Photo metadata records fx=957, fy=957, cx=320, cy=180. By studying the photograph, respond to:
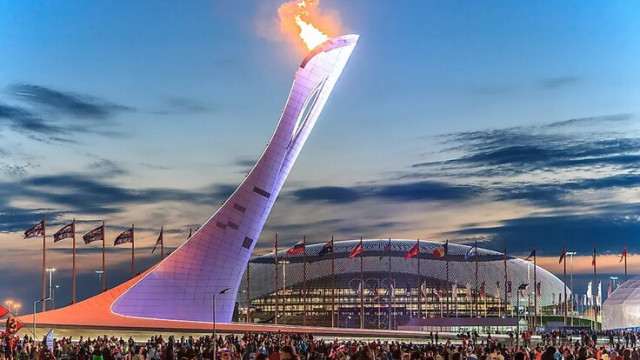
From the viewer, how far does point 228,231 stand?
62.5 metres

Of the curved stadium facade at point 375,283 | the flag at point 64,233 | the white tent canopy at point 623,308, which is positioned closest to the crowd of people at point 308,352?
the flag at point 64,233

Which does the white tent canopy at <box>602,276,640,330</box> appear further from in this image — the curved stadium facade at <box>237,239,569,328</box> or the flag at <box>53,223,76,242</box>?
the flag at <box>53,223,76,242</box>

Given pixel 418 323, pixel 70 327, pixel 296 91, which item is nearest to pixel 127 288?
pixel 70 327

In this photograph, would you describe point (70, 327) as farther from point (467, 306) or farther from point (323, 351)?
point (467, 306)

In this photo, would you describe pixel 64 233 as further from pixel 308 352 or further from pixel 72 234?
pixel 308 352

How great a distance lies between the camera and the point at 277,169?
202ft

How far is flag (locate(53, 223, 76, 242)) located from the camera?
2584 inches

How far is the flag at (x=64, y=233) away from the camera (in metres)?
65.6

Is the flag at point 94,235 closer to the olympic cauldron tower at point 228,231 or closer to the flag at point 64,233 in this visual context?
the flag at point 64,233

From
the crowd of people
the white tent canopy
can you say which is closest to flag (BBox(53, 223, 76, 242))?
the crowd of people

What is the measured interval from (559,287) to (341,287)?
34.7m

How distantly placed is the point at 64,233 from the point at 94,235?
2.26m

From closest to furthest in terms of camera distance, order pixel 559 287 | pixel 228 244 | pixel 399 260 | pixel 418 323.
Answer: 1. pixel 228 244
2. pixel 418 323
3. pixel 399 260
4. pixel 559 287

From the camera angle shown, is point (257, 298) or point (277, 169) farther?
point (257, 298)
